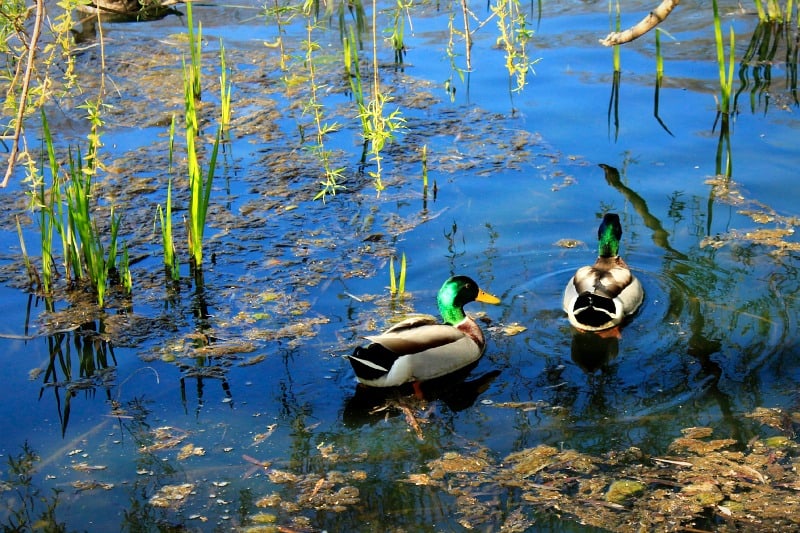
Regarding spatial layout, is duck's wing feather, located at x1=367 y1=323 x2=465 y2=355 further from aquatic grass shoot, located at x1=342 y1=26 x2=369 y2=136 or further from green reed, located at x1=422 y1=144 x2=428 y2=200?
aquatic grass shoot, located at x1=342 y1=26 x2=369 y2=136

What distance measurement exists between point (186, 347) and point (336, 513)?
5.90 ft

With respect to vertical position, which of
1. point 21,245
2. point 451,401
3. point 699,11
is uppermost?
point 699,11

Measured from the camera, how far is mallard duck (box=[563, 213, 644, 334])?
5.98 m

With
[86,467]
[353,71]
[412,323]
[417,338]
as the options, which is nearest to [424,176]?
[412,323]

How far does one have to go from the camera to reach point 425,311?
632 centimetres

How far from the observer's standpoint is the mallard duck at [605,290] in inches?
235

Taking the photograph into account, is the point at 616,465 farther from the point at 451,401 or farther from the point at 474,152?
the point at 474,152

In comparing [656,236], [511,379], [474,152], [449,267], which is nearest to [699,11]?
[474,152]

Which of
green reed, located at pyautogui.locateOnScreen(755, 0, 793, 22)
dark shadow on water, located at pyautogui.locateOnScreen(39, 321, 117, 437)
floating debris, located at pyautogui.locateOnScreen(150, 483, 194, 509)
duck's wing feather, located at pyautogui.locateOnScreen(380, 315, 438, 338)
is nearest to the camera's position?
floating debris, located at pyautogui.locateOnScreen(150, 483, 194, 509)

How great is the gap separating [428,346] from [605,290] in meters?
1.07

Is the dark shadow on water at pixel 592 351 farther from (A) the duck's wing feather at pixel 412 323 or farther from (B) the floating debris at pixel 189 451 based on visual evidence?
(B) the floating debris at pixel 189 451

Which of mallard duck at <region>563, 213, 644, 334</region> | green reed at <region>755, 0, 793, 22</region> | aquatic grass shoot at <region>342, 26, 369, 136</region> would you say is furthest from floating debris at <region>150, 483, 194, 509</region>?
green reed at <region>755, 0, 793, 22</region>

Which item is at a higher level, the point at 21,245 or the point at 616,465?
the point at 21,245

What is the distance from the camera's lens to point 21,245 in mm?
6727
